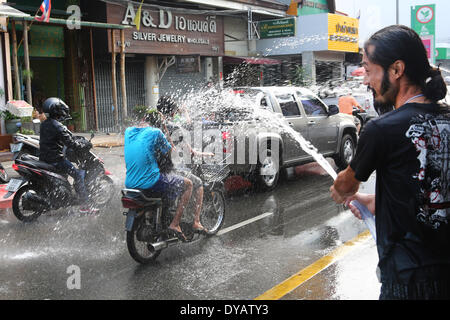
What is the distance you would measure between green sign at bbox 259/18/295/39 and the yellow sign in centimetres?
380

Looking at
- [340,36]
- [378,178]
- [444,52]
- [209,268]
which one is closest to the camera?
[378,178]

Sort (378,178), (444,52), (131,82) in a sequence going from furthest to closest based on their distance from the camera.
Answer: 1. (444,52)
2. (131,82)
3. (378,178)

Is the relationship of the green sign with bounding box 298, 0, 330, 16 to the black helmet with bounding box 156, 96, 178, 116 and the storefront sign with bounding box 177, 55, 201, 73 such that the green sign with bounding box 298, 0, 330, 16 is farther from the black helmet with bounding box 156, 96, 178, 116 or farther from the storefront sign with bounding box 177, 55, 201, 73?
the black helmet with bounding box 156, 96, 178, 116

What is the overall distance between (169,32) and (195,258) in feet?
52.5

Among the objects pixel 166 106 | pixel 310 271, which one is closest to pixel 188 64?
pixel 166 106

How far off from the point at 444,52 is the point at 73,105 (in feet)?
117

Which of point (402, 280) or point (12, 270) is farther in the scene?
point (12, 270)

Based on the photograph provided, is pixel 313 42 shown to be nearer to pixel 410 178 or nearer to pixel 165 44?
pixel 165 44

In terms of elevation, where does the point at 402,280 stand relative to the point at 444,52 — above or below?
below

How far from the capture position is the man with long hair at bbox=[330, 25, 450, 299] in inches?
81.4

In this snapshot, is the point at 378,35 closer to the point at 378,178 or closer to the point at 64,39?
the point at 378,178

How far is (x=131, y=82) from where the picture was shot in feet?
66.0

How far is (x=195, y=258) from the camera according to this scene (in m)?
5.38

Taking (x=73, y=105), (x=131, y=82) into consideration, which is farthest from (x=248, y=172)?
(x=131, y=82)
